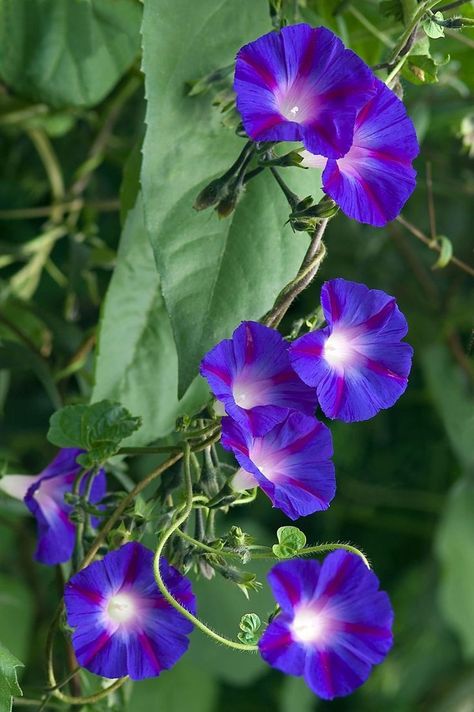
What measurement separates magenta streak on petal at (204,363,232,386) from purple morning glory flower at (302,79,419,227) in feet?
0.29

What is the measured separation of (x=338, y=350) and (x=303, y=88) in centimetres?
12

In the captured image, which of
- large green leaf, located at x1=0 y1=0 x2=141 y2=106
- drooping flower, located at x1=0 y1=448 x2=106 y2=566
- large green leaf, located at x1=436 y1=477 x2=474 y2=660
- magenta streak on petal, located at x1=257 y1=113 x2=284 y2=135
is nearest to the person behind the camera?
magenta streak on petal, located at x1=257 y1=113 x2=284 y2=135

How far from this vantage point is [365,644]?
0.43m

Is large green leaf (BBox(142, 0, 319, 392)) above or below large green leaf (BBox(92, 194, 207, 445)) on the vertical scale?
above

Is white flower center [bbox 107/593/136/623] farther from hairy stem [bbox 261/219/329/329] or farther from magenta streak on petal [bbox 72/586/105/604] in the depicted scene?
hairy stem [bbox 261/219/329/329]

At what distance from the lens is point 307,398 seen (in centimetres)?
44

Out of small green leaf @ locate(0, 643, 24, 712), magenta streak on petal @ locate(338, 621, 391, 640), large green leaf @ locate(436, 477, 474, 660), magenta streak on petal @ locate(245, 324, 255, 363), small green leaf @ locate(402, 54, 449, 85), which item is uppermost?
small green leaf @ locate(402, 54, 449, 85)

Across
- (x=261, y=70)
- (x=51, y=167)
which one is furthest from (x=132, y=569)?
(x=51, y=167)

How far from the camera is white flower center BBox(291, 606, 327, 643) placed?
1.41 ft

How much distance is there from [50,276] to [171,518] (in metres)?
0.51

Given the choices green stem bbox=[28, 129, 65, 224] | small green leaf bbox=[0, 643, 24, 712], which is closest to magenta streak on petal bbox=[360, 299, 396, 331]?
small green leaf bbox=[0, 643, 24, 712]

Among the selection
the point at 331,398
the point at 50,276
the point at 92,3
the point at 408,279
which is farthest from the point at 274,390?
the point at 408,279

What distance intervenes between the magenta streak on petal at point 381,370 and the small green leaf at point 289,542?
79 millimetres

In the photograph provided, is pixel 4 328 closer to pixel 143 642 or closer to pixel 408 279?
pixel 143 642
